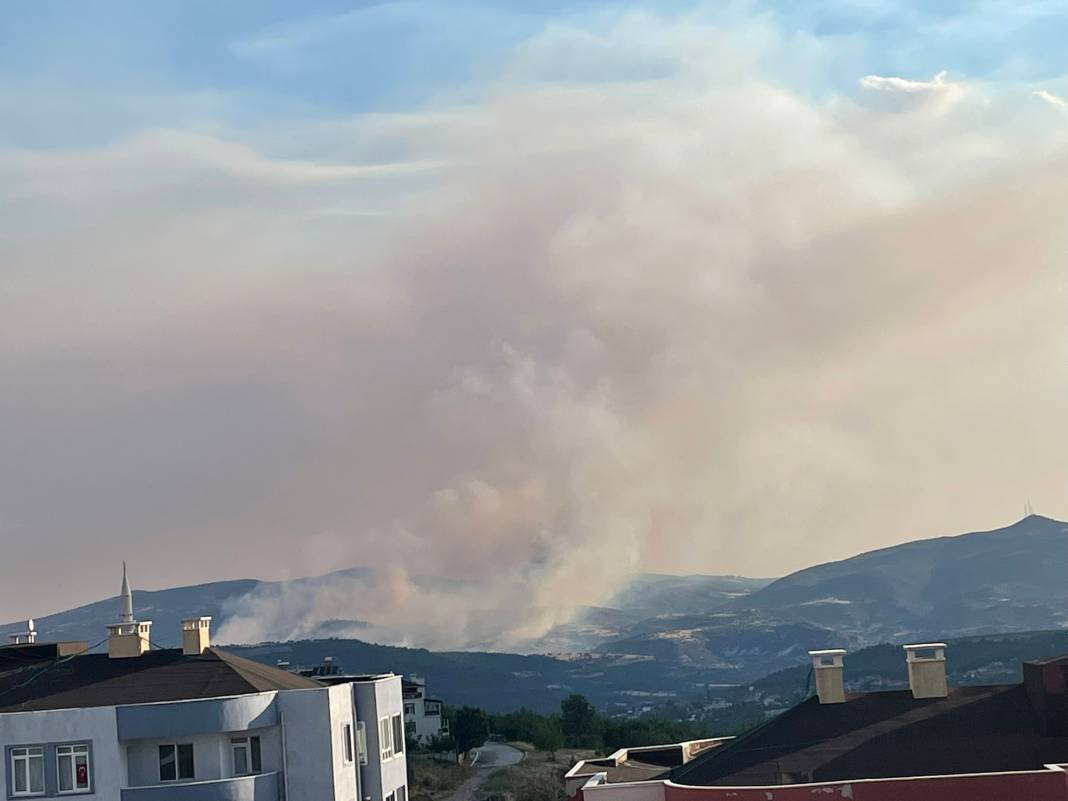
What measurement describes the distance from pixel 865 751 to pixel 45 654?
3272 cm

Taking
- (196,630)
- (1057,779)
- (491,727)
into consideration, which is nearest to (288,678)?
(196,630)

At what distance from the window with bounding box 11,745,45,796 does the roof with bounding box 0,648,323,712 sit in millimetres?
2292

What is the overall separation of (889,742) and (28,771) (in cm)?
2779

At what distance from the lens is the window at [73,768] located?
52.5 m

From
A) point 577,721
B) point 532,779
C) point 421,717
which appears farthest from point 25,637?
point 577,721

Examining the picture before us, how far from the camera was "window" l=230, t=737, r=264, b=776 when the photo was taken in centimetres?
5412

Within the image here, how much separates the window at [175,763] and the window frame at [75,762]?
2.28 metres

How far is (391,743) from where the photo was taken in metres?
62.7

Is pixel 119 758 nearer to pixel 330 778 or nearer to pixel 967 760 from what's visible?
pixel 330 778

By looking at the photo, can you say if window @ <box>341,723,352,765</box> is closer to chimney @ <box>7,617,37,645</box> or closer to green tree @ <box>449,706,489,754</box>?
chimney @ <box>7,617,37,645</box>

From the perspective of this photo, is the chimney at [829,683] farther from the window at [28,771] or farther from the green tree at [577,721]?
the green tree at [577,721]

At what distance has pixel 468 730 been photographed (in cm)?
A: 16925

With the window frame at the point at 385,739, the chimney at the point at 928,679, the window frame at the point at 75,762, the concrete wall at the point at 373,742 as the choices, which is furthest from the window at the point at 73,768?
the chimney at the point at 928,679

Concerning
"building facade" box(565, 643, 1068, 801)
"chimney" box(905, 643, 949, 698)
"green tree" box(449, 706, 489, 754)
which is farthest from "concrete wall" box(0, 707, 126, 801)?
"green tree" box(449, 706, 489, 754)
